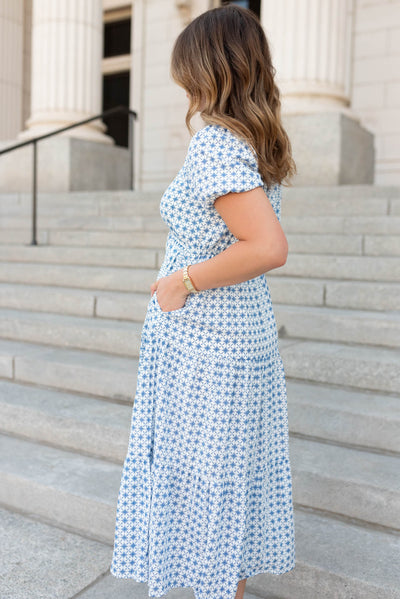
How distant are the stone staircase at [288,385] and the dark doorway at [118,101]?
6963 mm

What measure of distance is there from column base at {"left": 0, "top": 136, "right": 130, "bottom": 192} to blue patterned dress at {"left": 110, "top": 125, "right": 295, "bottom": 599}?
22.3 ft

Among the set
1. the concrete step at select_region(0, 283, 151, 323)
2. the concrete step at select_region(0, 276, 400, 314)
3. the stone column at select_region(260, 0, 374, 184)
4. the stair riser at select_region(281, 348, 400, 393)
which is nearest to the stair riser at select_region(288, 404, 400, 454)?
the stair riser at select_region(281, 348, 400, 393)

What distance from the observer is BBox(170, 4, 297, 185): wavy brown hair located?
1435 mm

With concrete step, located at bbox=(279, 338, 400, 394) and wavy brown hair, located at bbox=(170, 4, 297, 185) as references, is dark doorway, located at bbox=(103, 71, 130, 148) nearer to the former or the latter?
concrete step, located at bbox=(279, 338, 400, 394)

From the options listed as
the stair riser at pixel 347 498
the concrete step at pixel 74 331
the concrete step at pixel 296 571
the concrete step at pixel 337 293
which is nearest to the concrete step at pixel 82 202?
the concrete step at pixel 74 331

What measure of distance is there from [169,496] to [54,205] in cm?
584

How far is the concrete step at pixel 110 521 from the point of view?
2.08 metres

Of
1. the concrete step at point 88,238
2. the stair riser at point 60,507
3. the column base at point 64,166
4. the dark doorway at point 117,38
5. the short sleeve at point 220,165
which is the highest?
the dark doorway at point 117,38

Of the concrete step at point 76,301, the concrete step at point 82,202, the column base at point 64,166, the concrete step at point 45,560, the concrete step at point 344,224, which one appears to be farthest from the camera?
the column base at point 64,166

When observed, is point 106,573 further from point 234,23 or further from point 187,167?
point 234,23

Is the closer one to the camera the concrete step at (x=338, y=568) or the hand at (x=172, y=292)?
the hand at (x=172, y=292)

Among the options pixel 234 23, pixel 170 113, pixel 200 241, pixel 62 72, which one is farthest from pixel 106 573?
pixel 170 113

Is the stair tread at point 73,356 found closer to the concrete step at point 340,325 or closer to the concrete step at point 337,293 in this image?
the concrete step at point 340,325

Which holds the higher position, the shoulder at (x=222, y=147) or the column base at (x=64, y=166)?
the column base at (x=64, y=166)
